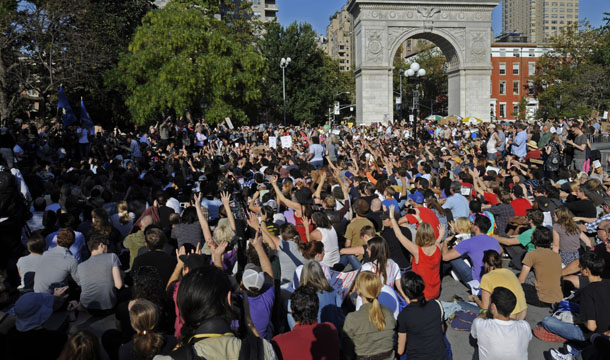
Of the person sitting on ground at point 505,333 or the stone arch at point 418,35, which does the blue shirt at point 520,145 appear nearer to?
the person sitting on ground at point 505,333

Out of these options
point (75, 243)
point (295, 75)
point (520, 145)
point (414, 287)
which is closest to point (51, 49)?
point (75, 243)

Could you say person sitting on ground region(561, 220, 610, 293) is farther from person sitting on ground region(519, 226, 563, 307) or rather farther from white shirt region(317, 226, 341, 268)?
white shirt region(317, 226, 341, 268)

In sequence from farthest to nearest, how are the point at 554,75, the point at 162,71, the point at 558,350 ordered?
the point at 554,75 → the point at 162,71 → the point at 558,350

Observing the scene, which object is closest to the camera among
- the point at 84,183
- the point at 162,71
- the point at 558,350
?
the point at 558,350

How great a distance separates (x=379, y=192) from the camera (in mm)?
10328

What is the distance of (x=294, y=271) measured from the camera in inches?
240

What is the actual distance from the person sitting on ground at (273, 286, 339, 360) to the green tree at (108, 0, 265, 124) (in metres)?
27.5

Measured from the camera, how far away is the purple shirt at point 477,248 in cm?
698

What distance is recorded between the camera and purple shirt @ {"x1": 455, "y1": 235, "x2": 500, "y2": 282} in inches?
275

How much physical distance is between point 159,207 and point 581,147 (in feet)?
39.5

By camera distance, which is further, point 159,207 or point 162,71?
point 162,71

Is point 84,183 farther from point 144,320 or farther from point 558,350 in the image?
point 558,350

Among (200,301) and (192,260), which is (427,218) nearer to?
(192,260)

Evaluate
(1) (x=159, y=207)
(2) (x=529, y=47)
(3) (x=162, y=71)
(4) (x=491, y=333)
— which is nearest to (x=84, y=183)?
(1) (x=159, y=207)
